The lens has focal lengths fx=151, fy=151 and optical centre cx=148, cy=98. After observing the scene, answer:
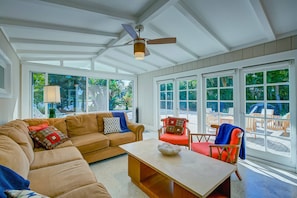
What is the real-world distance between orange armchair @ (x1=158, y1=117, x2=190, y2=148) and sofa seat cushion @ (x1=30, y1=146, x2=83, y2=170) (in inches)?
69.2

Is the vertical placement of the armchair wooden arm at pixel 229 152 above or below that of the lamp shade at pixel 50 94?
below

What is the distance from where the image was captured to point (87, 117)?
3377 millimetres

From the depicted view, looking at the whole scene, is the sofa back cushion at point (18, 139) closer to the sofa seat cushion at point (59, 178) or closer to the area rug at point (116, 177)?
the sofa seat cushion at point (59, 178)

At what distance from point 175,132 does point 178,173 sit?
6.44ft

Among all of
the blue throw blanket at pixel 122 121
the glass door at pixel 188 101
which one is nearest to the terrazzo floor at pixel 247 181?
the blue throw blanket at pixel 122 121

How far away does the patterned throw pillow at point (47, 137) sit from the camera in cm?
237

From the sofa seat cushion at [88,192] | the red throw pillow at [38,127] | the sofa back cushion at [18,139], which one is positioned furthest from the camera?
the red throw pillow at [38,127]

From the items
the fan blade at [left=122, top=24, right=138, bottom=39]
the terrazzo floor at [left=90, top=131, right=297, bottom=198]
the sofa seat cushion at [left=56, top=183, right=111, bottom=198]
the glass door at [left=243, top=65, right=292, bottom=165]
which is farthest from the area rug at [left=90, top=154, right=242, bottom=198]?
the fan blade at [left=122, top=24, right=138, bottom=39]

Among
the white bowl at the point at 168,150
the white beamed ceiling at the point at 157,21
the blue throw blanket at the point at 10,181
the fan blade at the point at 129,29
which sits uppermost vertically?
the white beamed ceiling at the point at 157,21

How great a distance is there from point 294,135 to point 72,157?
3468mm

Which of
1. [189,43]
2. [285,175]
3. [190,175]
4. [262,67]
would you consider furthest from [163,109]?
[190,175]

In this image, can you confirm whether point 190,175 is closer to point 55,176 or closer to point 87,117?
point 55,176

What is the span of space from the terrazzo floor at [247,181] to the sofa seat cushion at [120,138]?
39 cm

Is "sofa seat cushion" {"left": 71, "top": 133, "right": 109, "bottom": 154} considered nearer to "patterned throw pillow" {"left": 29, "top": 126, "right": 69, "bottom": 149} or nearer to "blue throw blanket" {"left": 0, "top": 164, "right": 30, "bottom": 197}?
"patterned throw pillow" {"left": 29, "top": 126, "right": 69, "bottom": 149}
